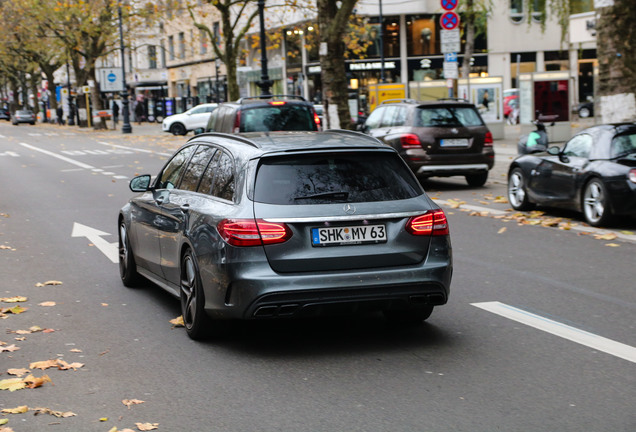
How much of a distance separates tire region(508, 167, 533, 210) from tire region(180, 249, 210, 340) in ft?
28.3

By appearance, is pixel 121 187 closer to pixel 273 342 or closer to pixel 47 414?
pixel 273 342

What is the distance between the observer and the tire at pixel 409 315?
23.6 ft

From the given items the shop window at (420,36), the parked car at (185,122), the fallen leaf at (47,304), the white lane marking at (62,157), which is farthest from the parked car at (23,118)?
the fallen leaf at (47,304)

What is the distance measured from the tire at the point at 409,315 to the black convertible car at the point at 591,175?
5.90m

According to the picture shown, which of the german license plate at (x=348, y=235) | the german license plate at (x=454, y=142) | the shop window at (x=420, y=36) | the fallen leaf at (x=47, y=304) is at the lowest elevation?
the fallen leaf at (x=47, y=304)

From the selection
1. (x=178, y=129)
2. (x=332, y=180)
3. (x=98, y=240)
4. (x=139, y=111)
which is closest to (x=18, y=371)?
(x=332, y=180)

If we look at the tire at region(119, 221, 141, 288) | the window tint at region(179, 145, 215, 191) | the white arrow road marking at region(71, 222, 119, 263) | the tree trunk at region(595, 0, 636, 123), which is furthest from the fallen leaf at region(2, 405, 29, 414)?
the tree trunk at region(595, 0, 636, 123)

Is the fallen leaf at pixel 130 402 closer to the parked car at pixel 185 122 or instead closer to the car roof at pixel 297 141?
the car roof at pixel 297 141

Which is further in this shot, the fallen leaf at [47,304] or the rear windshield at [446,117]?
the rear windshield at [446,117]

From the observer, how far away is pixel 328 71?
26.9m

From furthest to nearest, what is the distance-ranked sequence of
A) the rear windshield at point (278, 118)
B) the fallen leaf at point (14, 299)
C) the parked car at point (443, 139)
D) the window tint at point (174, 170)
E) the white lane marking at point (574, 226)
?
the parked car at point (443, 139), the rear windshield at point (278, 118), the white lane marking at point (574, 226), the fallen leaf at point (14, 299), the window tint at point (174, 170)

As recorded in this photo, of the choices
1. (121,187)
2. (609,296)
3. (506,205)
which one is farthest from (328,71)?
(609,296)

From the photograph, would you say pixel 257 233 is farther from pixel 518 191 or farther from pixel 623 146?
pixel 518 191

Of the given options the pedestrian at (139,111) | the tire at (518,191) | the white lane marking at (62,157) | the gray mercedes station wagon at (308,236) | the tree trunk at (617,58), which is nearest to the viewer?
the gray mercedes station wagon at (308,236)
